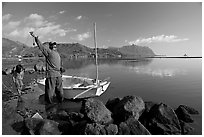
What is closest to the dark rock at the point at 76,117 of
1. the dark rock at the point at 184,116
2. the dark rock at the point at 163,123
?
the dark rock at the point at 163,123

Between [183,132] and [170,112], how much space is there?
95cm

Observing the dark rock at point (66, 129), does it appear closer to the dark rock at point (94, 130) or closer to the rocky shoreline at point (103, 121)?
the rocky shoreline at point (103, 121)

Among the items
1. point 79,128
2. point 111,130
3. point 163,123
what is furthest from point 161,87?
point 79,128

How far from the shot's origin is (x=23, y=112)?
8.73 meters

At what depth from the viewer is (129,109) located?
7.41m

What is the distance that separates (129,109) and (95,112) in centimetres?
161

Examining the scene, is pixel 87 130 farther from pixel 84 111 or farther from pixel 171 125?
pixel 171 125

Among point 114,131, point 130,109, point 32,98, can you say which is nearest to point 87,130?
point 114,131

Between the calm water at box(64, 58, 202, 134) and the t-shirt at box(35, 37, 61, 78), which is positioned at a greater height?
the t-shirt at box(35, 37, 61, 78)

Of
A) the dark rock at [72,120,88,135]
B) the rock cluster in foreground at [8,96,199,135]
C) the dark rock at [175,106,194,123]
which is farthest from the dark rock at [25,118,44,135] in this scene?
the dark rock at [175,106,194,123]

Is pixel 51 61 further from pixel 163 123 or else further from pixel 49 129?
pixel 163 123

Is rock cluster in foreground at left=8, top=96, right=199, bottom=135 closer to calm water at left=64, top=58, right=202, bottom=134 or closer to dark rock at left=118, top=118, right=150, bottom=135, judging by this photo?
dark rock at left=118, top=118, right=150, bottom=135

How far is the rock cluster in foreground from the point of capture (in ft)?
19.4

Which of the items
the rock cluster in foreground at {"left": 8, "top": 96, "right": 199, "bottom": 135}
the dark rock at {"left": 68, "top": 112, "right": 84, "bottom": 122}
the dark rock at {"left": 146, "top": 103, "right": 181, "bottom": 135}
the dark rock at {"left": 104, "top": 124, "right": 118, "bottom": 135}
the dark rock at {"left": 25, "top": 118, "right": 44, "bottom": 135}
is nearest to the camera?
the dark rock at {"left": 104, "top": 124, "right": 118, "bottom": 135}
